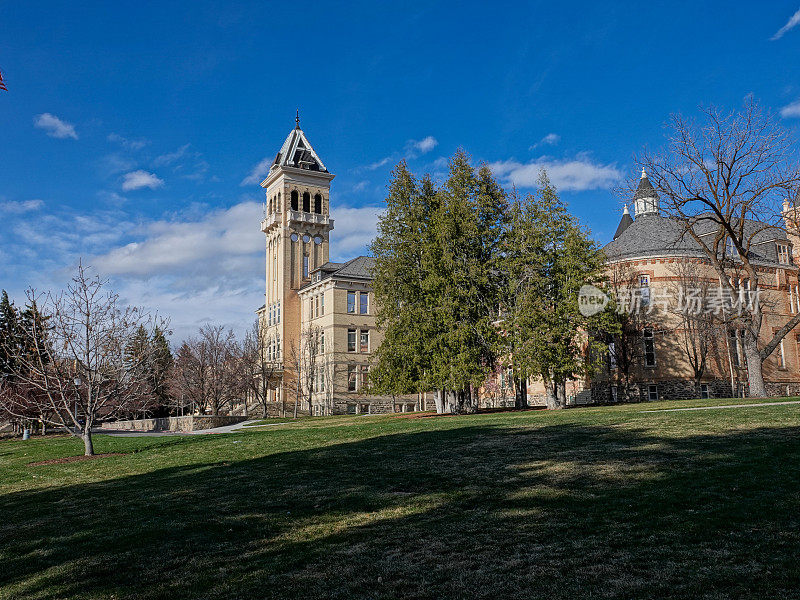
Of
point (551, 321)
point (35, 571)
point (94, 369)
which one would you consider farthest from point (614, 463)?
point (551, 321)

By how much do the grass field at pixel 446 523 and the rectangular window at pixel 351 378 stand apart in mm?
39689

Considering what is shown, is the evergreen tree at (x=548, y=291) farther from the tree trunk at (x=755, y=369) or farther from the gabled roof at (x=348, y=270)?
the gabled roof at (x=348, y=270)

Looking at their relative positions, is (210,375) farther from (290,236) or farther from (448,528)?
(448,528)

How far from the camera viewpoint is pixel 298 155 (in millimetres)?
66688

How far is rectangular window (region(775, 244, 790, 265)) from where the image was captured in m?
50.1

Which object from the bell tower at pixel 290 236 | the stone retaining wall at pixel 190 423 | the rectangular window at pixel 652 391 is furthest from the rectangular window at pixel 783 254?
the stone retaining wall at pixel 190 423

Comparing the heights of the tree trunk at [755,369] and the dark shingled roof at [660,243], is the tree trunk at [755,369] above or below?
below

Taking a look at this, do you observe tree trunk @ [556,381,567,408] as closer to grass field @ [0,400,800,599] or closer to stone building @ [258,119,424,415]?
grass field @ [0,400,800,599]

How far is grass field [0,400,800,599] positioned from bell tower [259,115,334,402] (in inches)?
1849

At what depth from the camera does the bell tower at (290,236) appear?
61.9 meters

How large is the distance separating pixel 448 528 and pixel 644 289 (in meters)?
40.0

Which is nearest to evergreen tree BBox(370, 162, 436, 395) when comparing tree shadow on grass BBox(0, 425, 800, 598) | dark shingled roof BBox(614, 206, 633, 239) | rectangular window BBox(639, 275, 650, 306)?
rectangular window BBox(639, 275, 650, 306)

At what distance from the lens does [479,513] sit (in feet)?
28.7

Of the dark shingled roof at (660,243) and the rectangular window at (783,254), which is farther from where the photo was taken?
the rectangular window at (783,254)
